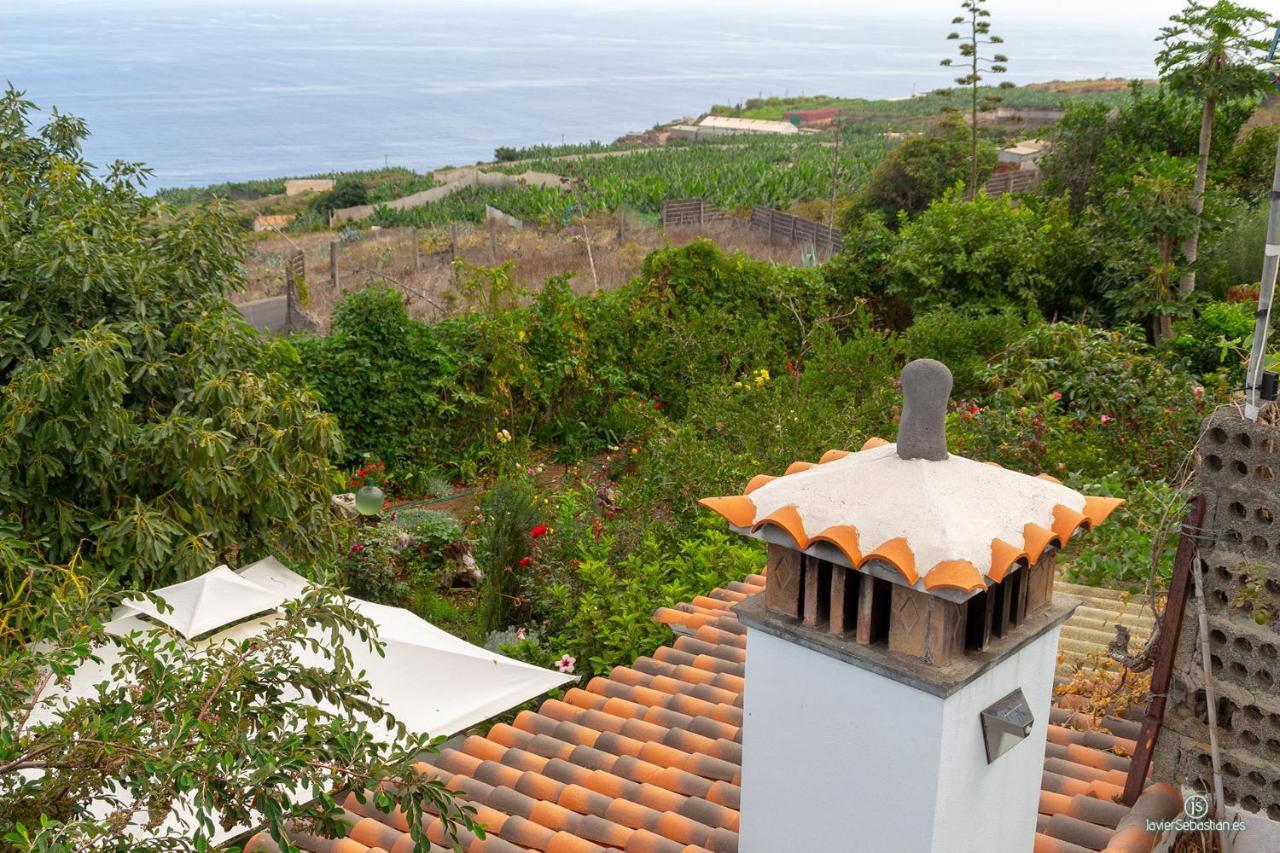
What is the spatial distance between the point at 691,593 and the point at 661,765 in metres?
3.51

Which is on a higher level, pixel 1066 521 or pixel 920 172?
pixel 920 172

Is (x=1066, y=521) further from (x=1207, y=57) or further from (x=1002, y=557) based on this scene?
(x=1207, y=57)

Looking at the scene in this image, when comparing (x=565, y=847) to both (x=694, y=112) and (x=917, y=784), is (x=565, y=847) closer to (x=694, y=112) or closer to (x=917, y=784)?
(x=917, y=784)

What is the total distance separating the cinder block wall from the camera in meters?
3.77

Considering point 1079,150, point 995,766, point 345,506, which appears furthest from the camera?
point 1079,150

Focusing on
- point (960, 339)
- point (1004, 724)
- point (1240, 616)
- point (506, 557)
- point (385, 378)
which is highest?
point (1240, 616)

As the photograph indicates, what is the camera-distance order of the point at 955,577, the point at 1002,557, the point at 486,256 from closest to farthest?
the point at 955,577
the point at 1002,557
the point at 486,256

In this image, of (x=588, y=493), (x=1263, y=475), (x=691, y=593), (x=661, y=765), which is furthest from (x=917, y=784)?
(x=588, y=493)

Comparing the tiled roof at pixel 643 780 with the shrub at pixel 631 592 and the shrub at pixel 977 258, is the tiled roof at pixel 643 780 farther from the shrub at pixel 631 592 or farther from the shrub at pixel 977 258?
the shrub at pixel 977 258

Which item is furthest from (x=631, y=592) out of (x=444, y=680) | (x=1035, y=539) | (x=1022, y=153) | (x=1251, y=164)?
(x=1022, y=153)

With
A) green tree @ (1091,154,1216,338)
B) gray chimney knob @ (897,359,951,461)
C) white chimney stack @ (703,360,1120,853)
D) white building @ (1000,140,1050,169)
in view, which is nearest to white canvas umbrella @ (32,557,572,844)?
white chimney stack @ (703,360,1120,853)

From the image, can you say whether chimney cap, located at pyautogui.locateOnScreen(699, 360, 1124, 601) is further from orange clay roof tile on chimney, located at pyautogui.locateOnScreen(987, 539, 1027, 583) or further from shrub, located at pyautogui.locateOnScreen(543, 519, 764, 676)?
shrub, located at pyautogui.locateOnScreen(543, 519, 764, 676)

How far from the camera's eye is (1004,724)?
10.9ft
